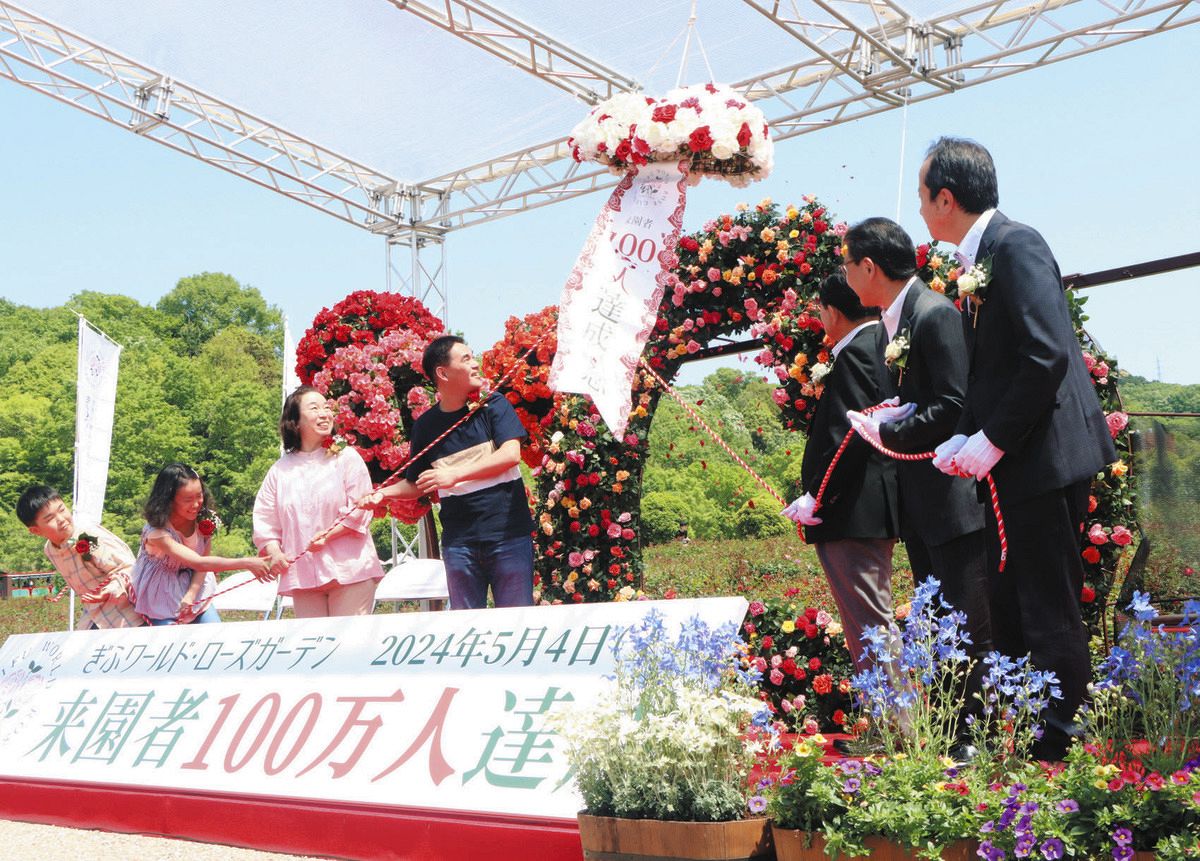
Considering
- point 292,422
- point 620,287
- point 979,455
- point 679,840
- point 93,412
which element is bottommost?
point 679,840

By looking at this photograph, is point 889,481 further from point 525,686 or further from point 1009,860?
point 1009,860

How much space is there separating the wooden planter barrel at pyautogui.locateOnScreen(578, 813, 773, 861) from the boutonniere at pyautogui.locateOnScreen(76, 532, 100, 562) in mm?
3724

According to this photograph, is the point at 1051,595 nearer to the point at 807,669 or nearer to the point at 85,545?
the point at 807,669

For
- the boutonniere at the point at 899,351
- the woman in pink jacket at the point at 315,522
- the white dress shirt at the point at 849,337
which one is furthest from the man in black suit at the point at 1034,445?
the woman in pink jacket at the point at 315,522

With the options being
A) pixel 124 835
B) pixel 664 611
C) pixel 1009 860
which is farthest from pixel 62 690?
pixel 1009 860

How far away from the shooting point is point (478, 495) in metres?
4.29

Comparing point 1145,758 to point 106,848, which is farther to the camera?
point 106,848

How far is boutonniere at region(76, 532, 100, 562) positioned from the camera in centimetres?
521

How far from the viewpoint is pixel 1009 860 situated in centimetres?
A: 188

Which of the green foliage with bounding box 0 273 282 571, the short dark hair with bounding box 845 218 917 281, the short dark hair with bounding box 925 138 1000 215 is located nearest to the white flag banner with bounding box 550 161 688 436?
the short dark hair with bounding box 845 218 917 281

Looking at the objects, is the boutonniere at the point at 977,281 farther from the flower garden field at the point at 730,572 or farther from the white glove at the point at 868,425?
the flower garden field at the point at 730,572

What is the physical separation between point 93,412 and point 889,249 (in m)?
8.01

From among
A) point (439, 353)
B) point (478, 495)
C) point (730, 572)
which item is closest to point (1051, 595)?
point (478, 495)

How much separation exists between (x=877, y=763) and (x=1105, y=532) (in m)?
2.06
